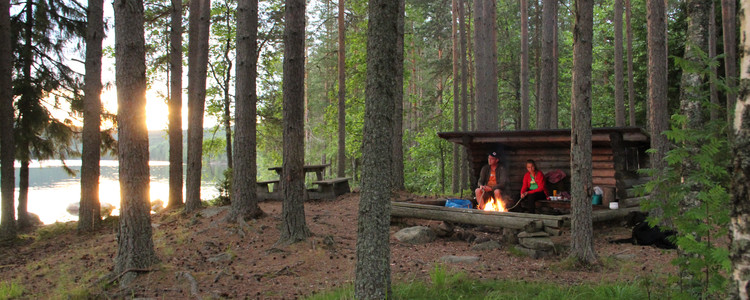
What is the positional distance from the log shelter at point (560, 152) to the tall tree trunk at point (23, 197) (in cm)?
1303

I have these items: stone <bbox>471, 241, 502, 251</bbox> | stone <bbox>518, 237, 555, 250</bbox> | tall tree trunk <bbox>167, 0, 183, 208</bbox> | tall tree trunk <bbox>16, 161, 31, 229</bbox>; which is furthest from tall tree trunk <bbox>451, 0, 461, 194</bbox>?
tall tree trunk <bbox>16, 161, 31, 229</bbox>

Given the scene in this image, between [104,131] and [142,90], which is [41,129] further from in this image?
[142,90]

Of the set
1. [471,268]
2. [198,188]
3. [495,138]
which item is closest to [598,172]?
[495,138]

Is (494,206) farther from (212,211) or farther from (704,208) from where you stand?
(704,208)

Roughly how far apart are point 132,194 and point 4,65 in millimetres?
9069

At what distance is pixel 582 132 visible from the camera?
745 centimetres

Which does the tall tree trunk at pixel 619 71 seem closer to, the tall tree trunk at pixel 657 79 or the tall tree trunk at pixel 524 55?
the tall tree trunk at pixel 524 55

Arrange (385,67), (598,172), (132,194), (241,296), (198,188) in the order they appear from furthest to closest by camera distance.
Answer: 1. (198,188)
2. (598,172)
3. (132,194)
4. (241,296)
5. (385,67)

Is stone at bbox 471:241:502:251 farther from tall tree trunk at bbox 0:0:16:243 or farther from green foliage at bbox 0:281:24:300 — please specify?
tall tree trunk at bbox 0:0:16:243

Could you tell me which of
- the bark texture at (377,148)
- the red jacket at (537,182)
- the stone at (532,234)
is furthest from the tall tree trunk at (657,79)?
the bark texture at (377,148)

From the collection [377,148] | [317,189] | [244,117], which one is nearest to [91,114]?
[244,117]

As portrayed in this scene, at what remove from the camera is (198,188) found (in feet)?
46.0

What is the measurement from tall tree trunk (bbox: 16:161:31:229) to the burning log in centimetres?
1185

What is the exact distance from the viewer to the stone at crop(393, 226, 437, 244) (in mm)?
9922
